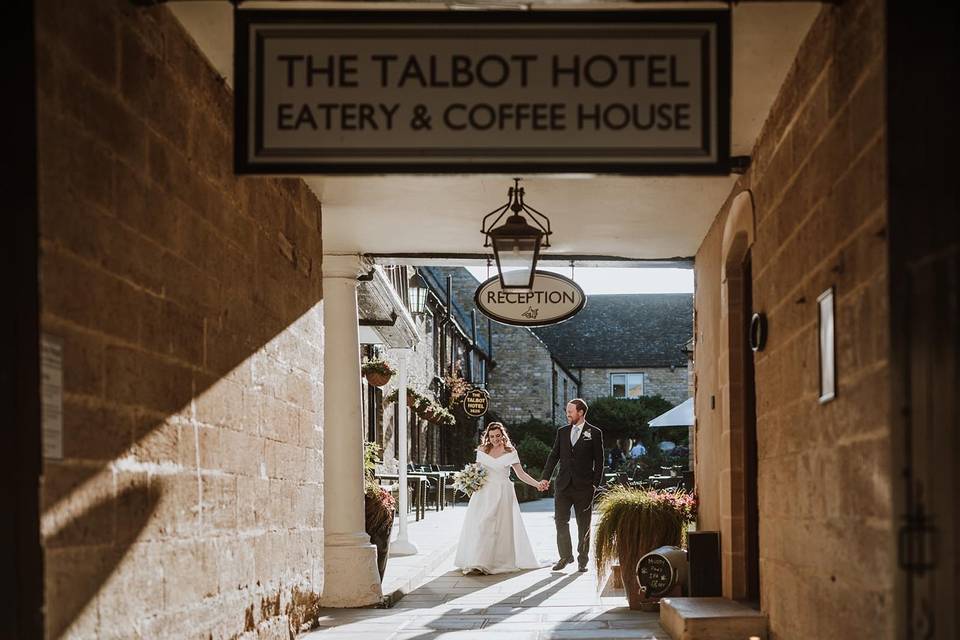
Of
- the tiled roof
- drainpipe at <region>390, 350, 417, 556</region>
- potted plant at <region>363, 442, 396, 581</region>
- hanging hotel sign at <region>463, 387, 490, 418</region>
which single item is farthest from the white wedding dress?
the tiled roof

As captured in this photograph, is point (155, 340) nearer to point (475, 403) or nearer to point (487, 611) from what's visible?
point (487, 611)

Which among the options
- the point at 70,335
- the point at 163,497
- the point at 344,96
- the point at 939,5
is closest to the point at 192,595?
the point at 163,497

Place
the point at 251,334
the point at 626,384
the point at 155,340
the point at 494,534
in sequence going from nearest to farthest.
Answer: the point at 155,340, the point at 251,334, the point at 494,534, the point at 626,384

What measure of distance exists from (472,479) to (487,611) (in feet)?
12.5

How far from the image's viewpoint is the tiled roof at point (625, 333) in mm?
54500

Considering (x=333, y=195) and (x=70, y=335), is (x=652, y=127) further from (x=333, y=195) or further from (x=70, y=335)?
(x=333, y=195)

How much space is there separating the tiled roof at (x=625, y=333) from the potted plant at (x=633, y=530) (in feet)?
142

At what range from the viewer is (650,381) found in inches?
2128

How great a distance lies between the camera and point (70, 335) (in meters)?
3.73

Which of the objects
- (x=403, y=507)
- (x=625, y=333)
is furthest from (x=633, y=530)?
(x=625, y=333)

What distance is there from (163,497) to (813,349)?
2.72 metres

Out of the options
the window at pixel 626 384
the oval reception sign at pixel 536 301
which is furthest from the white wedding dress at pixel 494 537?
the window at pixel 626 384

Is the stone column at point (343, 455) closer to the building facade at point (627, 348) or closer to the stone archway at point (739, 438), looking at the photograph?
the stone archway at point (739, 438)

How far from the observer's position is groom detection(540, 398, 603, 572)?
12094mm
